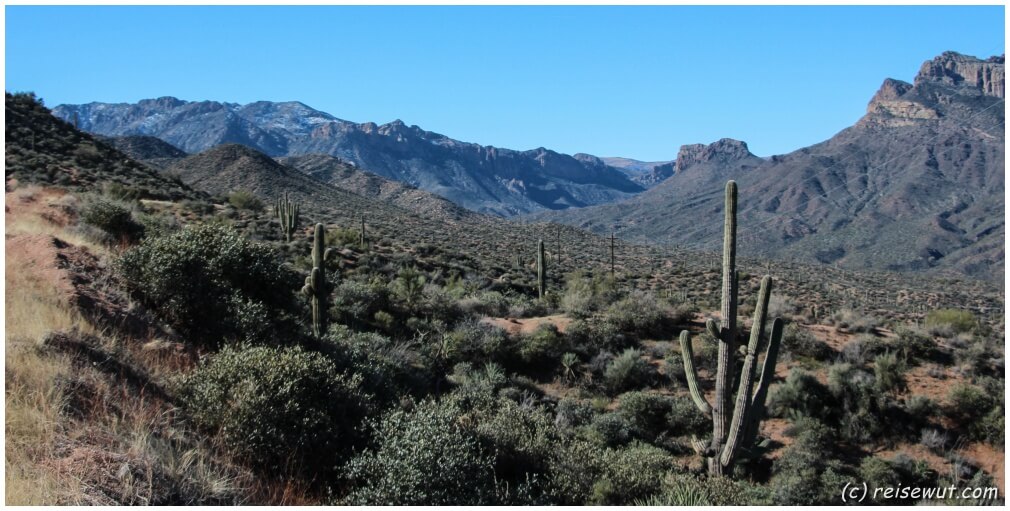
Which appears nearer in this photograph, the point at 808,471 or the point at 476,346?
the point at 808,471

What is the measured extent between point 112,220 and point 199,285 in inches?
268

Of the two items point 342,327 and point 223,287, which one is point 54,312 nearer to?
point 223,287

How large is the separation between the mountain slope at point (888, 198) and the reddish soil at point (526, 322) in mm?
91303

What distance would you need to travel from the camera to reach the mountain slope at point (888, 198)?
110312 millimetres

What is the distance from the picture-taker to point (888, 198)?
133500 mm

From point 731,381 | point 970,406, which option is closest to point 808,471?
point 731,381

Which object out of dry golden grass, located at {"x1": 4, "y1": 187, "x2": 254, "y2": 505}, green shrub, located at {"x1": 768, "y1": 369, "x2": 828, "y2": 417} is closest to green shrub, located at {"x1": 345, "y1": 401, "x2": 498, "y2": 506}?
dry golden grass, located at {"x1": 4, "y1": 187, "x2": 254, "y2": 505}

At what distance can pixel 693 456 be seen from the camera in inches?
567

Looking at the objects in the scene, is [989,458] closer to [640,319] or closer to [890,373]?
[890,373]

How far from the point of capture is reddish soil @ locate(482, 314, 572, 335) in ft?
67.2

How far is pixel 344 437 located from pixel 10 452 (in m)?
3.31

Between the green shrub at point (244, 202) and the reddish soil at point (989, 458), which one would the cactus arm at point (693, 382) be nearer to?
the reddish soil at point (989, 458)

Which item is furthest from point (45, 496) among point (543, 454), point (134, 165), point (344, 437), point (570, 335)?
point (134, 165)

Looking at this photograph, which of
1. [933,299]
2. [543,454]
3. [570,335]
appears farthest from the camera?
[933,299]
